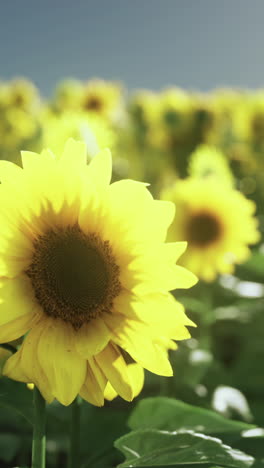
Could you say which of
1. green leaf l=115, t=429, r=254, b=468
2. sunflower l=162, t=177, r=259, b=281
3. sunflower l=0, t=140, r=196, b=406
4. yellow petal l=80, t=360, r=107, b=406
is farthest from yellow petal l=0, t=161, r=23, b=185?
sunflower l=162, t=177, r=259, b=281

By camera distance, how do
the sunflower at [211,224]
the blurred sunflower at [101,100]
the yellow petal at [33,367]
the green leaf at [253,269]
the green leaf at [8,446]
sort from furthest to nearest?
the blurred sunflower at [101,100], the green leaf at [253,269], the sunflower at [211,224], the green leaf at [8,446], the yellow petal at [33,367]

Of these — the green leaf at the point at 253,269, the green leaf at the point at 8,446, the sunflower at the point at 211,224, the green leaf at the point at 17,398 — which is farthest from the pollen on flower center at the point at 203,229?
the green leaf at the point at 17,398

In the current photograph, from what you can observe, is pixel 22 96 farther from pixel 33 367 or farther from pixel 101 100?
pixel 33 367

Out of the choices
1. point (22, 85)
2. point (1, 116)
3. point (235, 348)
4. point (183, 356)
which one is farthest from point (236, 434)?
point (22, 85)

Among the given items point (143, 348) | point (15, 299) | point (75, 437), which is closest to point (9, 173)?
point (15, 299)

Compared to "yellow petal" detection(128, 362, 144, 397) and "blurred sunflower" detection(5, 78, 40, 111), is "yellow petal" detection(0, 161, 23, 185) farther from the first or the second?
"blurred sunflower" detection(5, 78, 40, 111)

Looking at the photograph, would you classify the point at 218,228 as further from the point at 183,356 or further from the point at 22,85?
the point at 22,85

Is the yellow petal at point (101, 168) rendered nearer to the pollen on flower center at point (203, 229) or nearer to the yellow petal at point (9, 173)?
the yellow petal at point (9, 173)
